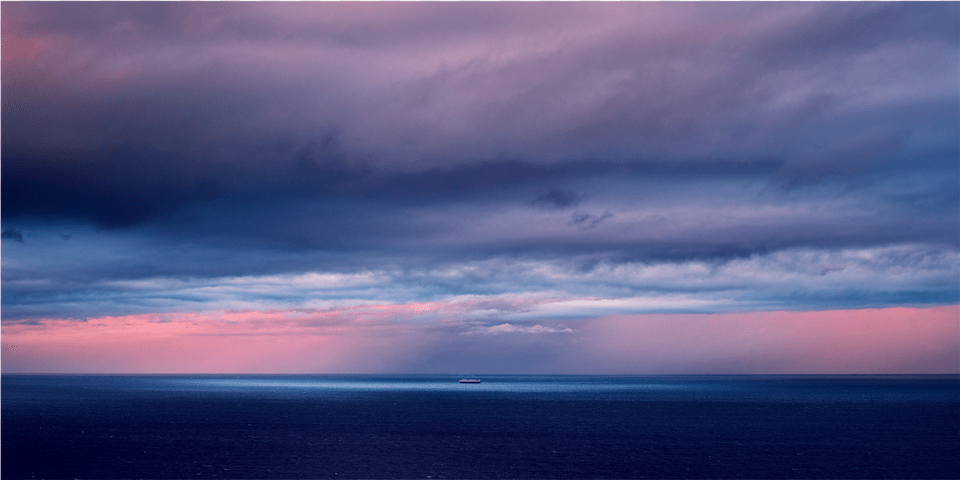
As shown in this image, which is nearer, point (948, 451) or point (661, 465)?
point (661, 465)

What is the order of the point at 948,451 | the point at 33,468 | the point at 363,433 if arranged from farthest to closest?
1. the point at 363,433
2. the point at 948,451
3. the point at 33,468

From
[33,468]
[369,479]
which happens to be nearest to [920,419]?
[369,479]

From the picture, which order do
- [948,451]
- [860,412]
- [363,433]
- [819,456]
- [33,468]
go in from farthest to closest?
1. [860,412]
2. [363,433]
3. [948,451]
4. [819,456]
5. [33,468]

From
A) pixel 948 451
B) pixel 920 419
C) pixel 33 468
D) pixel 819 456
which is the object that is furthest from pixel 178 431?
pixel 920 419

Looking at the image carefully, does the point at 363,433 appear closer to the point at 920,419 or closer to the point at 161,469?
the point at 161,469

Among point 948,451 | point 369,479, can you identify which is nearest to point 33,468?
point 369,479

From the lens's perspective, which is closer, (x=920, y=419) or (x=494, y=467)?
(x=494, y=467)

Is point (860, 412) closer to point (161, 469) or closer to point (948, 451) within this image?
point (948, 451)

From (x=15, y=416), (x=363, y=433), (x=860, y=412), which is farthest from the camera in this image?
(x=860, y=412)

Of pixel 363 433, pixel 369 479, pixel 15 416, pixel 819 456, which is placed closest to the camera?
pixel 369 479
